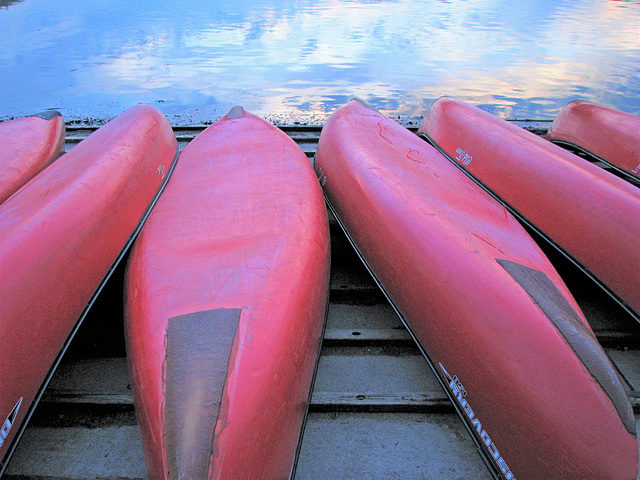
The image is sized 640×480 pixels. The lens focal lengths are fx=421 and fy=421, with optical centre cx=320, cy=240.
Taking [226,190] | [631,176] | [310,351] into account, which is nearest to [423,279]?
[310,351]

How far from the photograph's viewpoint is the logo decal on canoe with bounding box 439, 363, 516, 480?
1.39 meters

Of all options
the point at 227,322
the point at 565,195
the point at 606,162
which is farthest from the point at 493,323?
the point at 606,162

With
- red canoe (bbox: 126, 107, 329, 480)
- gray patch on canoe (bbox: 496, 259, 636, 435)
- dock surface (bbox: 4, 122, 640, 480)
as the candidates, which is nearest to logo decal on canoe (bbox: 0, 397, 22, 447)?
dock surface (bbox: 4, 122, 640, 480)

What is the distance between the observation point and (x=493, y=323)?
1540mm

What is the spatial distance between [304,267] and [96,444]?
1.02 meters

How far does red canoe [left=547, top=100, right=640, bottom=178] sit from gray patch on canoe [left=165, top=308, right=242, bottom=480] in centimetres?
322

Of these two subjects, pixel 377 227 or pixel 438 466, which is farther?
pixel 377 227

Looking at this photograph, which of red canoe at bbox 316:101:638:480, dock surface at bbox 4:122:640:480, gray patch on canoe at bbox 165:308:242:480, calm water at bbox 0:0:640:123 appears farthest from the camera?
calm water at bbox 0:0:640:123

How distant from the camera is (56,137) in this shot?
3.34 m

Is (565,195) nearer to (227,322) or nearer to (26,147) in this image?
(227,322)

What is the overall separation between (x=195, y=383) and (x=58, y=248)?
3.27 ft

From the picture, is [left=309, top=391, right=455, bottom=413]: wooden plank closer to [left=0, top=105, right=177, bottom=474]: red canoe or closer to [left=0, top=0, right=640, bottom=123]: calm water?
[left=0, top=105, right=177, bottom=474]: red canoe

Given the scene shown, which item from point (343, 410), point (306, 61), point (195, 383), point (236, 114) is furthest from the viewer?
point (306, 61)

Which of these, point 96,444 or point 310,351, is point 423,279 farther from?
point 96,444
